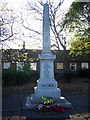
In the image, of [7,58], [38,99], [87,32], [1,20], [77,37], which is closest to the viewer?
[38,99]

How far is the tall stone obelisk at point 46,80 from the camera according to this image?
6672mm

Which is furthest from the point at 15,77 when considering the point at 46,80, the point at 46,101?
the point at 46,101

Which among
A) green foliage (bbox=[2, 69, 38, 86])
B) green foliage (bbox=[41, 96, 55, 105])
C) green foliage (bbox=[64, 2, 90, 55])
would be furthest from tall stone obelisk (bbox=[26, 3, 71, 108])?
green foliage (bbox=[2, 69, 38, 86])

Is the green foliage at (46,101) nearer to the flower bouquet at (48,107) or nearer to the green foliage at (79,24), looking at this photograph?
the flower bouquet at (48,107)

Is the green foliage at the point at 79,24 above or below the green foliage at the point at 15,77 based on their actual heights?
above

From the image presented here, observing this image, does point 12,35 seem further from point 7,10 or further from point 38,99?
point 38,99

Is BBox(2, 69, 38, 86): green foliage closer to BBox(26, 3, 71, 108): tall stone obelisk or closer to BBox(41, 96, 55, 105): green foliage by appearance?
BBox(26, 3, 71, 108): tall stone obelisk

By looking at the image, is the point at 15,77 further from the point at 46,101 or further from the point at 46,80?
the point at 46,101

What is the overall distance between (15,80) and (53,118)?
36.1ft

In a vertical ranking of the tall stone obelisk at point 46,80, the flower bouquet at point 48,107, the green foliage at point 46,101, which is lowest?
the flower bouquet at point 48,107

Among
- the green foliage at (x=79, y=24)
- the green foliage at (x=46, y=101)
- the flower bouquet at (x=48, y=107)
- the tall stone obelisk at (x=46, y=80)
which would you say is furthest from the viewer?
the green foliage at (x=79, y=24)

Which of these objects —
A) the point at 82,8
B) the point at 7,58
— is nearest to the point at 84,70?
the point at 82,8

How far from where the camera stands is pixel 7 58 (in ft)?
31.4

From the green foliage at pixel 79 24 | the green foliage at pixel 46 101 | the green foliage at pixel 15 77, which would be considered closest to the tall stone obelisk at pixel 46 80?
the green foliage at pixel 46 101
